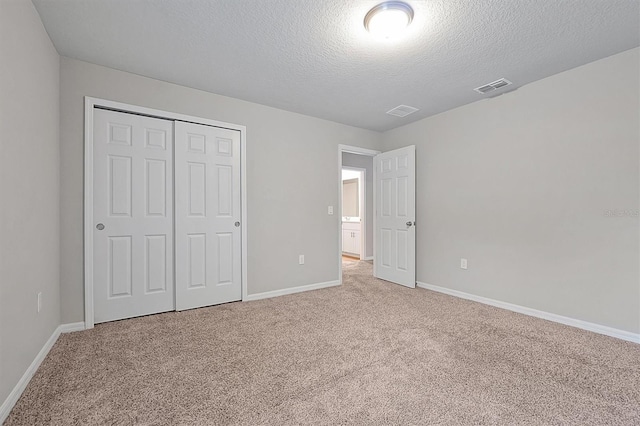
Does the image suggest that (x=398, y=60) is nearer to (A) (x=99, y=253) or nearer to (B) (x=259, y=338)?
(B) (x=259, y=338)

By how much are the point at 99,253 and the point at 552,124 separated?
445 centimetres

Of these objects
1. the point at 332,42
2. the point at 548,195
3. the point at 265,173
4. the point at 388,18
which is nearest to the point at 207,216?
the point at 265,173

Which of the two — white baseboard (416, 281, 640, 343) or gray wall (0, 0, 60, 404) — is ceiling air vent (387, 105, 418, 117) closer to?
white baseboard (416, 281, 640, 343)

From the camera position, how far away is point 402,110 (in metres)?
3.69

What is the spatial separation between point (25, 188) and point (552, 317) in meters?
4.32

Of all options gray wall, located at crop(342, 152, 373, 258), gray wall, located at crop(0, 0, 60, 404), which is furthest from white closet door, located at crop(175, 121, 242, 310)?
gray wall, located at crop(342, 152, 373, 258)

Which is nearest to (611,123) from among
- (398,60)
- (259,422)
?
(398,60)

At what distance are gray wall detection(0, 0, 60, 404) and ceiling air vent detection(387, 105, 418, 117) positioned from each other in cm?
333

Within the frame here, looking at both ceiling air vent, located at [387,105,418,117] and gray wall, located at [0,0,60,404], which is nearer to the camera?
gray wall, located at [0,0,60,404]

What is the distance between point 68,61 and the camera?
8.27ft

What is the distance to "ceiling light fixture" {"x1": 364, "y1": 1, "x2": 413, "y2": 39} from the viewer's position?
1836 millimetres

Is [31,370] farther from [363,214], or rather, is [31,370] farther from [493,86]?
[363,214]

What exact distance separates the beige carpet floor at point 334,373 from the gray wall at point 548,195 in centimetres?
38

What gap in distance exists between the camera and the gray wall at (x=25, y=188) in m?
1.49
